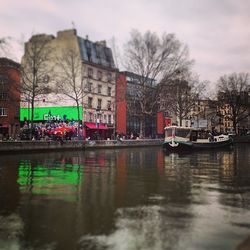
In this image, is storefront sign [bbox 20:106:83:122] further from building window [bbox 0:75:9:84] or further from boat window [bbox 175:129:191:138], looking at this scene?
boat window [bbox 175:129:191:138]

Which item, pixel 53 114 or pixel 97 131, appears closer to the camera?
pixel 53 114

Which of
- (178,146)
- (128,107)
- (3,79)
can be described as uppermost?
(3,79)

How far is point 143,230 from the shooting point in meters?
7.93

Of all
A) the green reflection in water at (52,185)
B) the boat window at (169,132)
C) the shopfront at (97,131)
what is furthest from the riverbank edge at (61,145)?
the green reflection in water at (52,185)

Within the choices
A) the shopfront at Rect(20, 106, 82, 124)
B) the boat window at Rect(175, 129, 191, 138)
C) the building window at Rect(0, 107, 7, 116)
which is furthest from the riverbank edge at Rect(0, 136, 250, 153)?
the building window at Rect(0, 107, 7, 116)

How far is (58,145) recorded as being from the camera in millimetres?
44156

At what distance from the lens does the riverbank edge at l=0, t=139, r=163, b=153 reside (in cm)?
3731

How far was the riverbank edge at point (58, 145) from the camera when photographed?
37.3 m

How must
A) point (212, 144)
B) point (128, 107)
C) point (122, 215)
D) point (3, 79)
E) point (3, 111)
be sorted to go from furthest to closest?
1. point (128, 107)
2. point (3, 111)
3. point (212, 144)
4. point (3, 79)
5. point (122, 215)

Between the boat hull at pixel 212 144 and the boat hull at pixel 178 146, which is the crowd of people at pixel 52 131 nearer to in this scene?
the boat hull at pixel 178 146

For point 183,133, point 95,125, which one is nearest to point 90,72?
point 95,125

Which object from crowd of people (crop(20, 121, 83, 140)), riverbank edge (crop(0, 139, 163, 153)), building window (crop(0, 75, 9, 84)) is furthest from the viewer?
crowd of people (crop(20, 121, 83, 140))

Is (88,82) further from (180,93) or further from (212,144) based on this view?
(212,144)

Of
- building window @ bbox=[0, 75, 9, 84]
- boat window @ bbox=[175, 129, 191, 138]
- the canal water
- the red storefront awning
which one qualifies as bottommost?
the canal water
